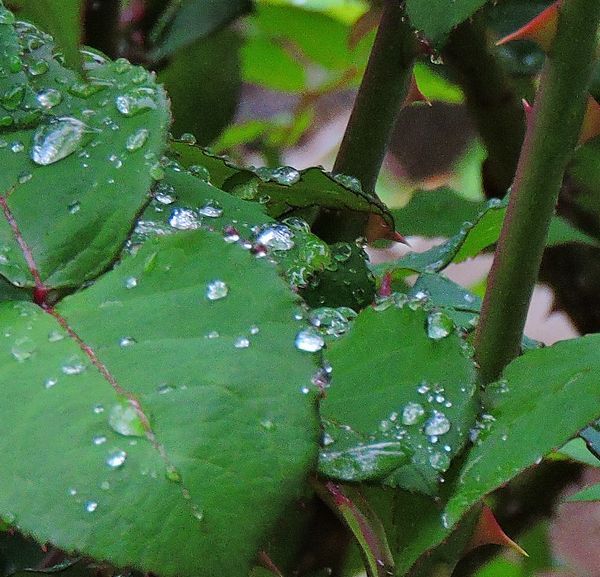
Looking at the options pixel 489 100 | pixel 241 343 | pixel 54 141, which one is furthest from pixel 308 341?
pixel 489 100

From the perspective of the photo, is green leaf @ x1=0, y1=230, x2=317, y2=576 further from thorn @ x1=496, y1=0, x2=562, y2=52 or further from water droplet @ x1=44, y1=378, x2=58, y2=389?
thorn @ x1=496, y1=0, x2=562, y2=52

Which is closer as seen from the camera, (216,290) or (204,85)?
(216,290)

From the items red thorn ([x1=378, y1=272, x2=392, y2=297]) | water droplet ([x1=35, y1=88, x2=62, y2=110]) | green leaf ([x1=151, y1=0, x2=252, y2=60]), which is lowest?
green leaf ([x1=151, y1=0, x2=252, y2=60])

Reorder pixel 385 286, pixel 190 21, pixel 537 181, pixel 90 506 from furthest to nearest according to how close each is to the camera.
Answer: pixel 190 21
pixel 385 286
pixel 537 181
pixel 90 506

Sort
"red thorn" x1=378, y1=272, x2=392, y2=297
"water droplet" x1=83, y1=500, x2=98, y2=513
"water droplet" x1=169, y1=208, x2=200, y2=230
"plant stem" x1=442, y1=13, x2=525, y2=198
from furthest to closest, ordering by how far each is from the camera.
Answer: "plant stem" x1=442, y1=13, x2=525, y2=198 < "red thorn" x1=378, y1=272, x2=392, y2=297 < "water droplet" x1=169, y1=208, x2=200, y2=230 < "water droplet" x1=83, y1=500, x2=98, y2=513

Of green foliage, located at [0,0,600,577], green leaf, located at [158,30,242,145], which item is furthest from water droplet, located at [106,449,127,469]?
green leaf, located at [158,30,242,145]

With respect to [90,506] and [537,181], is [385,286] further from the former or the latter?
[90,506]
